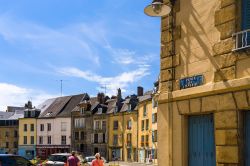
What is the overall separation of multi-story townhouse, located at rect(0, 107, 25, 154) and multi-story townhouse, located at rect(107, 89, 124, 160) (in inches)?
1093

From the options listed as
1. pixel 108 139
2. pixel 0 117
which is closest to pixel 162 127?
pixel 108 139

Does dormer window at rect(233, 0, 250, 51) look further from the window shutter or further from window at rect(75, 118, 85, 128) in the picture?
window at rect(75, 118, 85, 128)

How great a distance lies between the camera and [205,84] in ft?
33.1

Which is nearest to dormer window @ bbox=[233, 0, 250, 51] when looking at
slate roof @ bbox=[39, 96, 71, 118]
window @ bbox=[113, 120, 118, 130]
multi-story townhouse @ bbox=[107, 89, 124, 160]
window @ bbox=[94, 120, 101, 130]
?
multi-story townhouse @ bbox=[107, 89, 124, 160]

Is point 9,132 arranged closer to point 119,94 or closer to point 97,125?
point 97,125

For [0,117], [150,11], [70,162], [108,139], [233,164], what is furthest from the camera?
[0,117]

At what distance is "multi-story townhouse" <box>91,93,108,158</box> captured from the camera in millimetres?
79706

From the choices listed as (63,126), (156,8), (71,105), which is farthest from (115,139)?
(156,8)

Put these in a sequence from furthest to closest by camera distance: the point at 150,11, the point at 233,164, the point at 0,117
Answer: the point at 0,117 → the point at 150,11 → the point at 233,164

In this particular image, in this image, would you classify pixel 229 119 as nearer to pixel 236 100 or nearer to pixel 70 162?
pixel 236 100

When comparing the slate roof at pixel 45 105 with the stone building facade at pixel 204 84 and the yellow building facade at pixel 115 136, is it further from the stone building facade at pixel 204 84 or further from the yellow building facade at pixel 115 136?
the stone building facade at pixel 204 84

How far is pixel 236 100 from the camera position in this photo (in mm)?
9141

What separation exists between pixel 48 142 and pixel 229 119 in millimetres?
82606

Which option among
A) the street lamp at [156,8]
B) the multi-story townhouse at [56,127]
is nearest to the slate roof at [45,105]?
the multi-story townhouse at [56,127]
